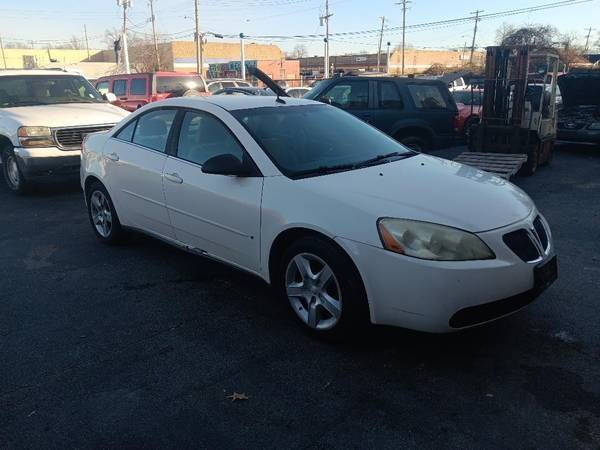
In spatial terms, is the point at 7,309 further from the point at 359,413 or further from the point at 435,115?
the point at 435,115

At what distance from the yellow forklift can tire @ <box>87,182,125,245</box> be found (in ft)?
19.3

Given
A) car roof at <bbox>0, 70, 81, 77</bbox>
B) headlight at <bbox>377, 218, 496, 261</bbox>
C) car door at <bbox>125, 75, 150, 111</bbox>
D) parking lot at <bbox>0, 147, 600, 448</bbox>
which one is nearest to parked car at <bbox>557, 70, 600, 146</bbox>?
parking lot at <bbox>0, 147, 600, 448</bbox>

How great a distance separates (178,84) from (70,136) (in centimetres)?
784

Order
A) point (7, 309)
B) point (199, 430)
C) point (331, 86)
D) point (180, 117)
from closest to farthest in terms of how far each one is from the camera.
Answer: point (199, 430), point (7, 309), point (180, 117), point (331, 86)

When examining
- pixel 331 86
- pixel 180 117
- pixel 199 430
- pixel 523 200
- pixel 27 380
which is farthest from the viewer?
pixel 331 86

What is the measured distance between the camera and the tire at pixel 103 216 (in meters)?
5.26

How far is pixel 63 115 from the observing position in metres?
7.77

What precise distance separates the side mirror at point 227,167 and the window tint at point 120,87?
41.9 ft

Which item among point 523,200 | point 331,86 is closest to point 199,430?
point 523,200

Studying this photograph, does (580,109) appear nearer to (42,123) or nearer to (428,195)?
(428,195)

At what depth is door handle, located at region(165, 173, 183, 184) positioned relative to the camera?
163 inches

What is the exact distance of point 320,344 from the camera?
341 centimetres

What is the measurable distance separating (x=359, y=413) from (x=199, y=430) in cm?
83

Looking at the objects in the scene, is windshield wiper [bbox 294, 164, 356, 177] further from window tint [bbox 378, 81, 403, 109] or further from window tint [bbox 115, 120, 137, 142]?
window tint [bbox 378, 81, 403, 109]
